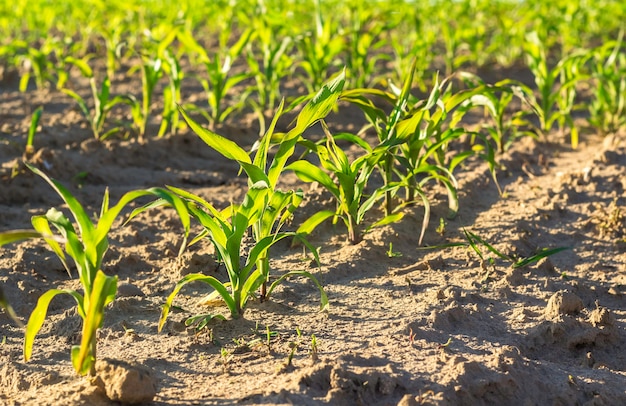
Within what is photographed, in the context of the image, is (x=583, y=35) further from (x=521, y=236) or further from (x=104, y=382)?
(x=104, y=382)

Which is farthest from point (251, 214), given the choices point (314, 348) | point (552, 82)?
point (552, 82)

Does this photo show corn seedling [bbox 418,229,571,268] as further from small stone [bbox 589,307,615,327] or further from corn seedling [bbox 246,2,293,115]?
corn seedling [bbox 246,2,293,115]

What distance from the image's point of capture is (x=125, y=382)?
6.96 ft

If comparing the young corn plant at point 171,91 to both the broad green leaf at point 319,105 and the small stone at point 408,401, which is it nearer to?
the broad green leaf at point 319,105

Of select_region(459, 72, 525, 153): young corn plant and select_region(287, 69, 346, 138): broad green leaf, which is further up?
select_region(287, 69, 346, 138): broad green leaf

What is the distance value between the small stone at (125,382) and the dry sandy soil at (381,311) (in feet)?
0.18

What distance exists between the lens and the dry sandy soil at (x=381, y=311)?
233 centimetres

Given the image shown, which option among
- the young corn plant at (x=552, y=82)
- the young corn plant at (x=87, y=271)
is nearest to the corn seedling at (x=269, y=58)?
the young corn plant at (x=552, y=82)

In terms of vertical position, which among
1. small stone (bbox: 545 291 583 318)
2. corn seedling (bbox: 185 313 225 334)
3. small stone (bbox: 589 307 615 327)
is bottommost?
small stone (bbox: 589 307 615 327)

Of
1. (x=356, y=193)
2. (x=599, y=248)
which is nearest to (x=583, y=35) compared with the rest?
(x=599, y=248)

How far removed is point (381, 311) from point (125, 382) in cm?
102

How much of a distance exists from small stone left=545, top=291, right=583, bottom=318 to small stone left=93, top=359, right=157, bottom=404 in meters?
1.43

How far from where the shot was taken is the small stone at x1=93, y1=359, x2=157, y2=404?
213 centimetres

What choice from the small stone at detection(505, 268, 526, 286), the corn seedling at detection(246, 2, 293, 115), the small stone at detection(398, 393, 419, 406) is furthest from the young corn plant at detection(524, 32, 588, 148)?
the small stone at detection(398, 393, 419, 406)
